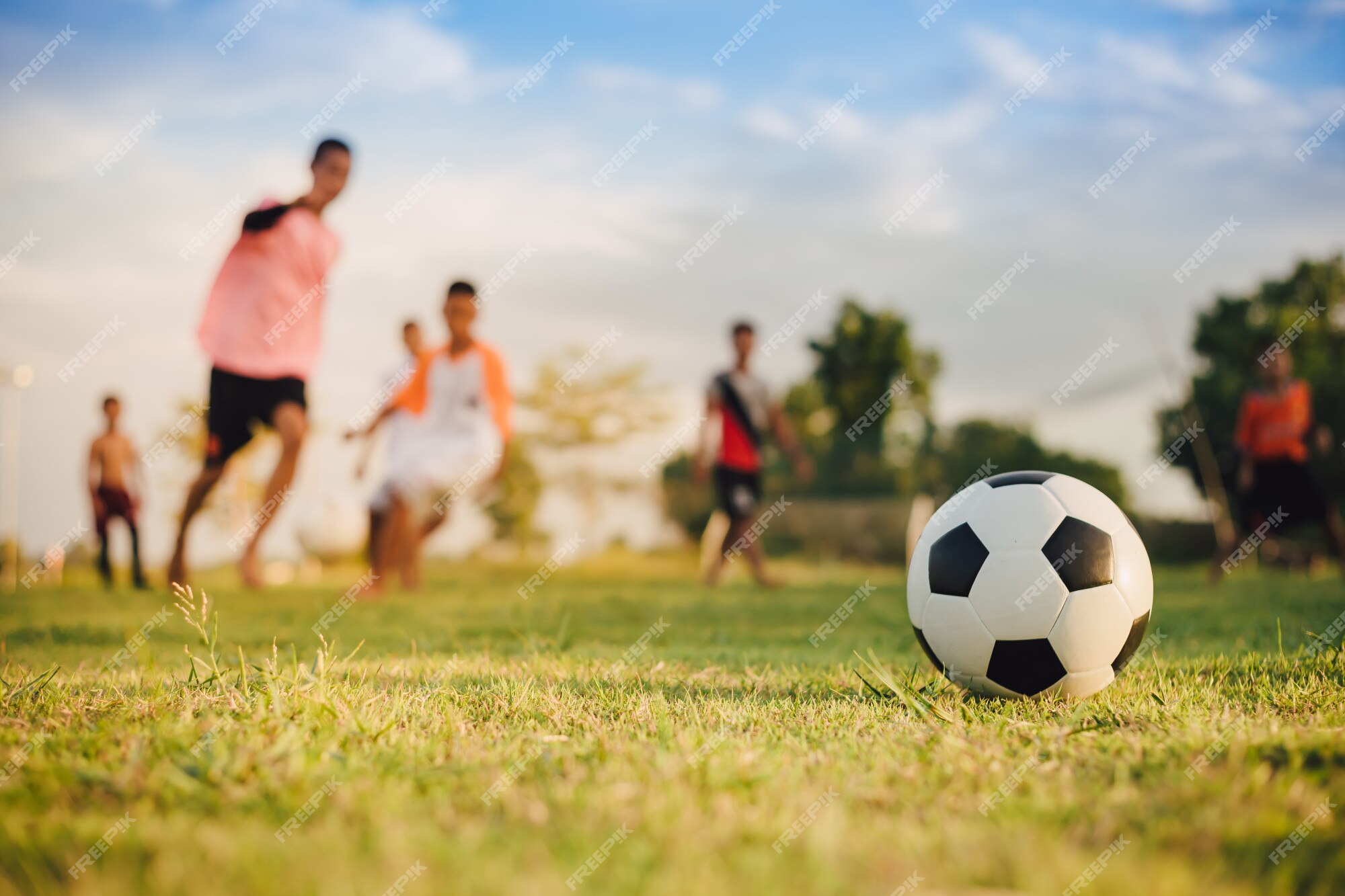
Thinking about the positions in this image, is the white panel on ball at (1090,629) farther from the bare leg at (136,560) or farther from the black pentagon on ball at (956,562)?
the bare leg at (136,560)

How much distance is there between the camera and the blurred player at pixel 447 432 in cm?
735

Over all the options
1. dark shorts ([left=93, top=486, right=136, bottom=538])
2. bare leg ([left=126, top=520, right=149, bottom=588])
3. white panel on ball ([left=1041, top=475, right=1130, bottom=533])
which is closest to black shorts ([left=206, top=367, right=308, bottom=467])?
bare leg ([left=126, top=520, right=149, bottom=588])

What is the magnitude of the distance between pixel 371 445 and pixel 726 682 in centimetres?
649

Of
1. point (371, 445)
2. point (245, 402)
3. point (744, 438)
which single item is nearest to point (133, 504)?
point (371, 445)

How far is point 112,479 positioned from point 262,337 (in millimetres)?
5711

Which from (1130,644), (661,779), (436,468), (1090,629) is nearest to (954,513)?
(1090,629)

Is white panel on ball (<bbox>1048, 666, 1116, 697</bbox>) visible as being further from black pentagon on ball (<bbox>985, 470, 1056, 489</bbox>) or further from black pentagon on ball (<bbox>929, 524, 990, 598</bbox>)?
black pentagon on ball (<bbox>985, 470, 1056, 489</bbox>)

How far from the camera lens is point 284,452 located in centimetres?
613

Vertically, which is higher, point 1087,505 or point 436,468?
point 436,468

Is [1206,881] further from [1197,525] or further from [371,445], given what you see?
[1197,525]

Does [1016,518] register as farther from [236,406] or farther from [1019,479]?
[236,406]

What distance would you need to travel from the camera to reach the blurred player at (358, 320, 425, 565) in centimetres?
787

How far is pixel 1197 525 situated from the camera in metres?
24.4

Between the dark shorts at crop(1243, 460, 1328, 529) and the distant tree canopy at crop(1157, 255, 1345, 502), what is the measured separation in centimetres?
1901
